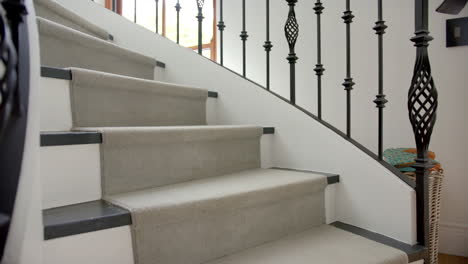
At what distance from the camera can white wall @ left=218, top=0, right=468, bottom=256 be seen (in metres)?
2.08

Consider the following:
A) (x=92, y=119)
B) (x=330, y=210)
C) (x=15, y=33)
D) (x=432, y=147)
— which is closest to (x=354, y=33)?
(x=432, y=147)

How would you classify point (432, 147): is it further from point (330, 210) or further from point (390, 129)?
point (330, 210)

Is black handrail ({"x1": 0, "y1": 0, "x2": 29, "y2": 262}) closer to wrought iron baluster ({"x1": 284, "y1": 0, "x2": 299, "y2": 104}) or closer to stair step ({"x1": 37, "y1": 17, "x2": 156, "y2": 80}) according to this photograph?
stair step ({"x1": 37, "y1": 17, "x2": 156, "y2": 80})

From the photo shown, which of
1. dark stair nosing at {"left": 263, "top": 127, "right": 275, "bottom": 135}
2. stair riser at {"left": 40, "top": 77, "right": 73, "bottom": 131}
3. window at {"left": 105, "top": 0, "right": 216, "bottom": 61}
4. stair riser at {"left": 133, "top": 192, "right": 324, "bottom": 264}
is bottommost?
stair riser at {"left": 133, "top": 192, "right": 324, "bottom": 264}

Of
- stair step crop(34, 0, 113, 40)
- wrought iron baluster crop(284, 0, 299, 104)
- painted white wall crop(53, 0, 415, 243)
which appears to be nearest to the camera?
painted white wall crop(53, 0, 415, 243)

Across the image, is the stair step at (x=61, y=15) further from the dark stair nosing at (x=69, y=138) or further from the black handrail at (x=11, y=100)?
the black handrail at (x=11, y=100)

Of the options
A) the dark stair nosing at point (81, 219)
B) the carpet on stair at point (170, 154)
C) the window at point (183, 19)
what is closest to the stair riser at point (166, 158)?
the carpet on stair at point (170, 154)

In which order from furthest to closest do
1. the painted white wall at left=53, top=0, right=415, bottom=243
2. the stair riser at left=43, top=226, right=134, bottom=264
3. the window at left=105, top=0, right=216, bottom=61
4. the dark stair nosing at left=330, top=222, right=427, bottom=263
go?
the window at left=105, top=0, right=216, bottom=61, the painted white wall at left=53, top=0, right=415, bottom=243, the dark stair nosing at left=330, top=222, right=427, bottom=263, the stair riser at left=43, top=226, right=134, bottom=264

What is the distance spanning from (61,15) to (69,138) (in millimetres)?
1179

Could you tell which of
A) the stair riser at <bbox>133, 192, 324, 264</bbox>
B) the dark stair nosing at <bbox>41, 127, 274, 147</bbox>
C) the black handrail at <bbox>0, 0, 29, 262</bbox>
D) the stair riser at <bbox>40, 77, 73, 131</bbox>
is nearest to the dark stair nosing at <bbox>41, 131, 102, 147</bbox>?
the dark stair nosing at <bbox>41, 127, 274, 147</bbox>

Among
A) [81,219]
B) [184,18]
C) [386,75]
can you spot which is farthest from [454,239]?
[184,18]

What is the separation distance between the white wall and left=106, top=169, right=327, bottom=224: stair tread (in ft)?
4.05

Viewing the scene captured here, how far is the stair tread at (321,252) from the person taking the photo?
3.21 ft

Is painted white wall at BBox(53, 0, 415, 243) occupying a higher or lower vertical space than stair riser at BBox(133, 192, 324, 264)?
higher
